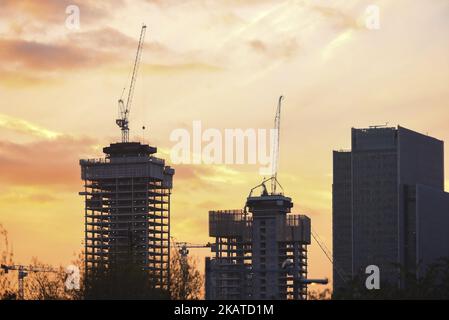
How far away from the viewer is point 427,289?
152750mm
